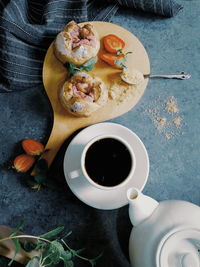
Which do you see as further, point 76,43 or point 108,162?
point 76,43

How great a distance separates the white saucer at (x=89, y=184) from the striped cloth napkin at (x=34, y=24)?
0.82 feet

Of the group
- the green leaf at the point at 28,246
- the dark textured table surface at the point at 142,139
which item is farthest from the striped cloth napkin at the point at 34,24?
the green leaf at the point at 28,246

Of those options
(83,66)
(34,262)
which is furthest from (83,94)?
(34,262)

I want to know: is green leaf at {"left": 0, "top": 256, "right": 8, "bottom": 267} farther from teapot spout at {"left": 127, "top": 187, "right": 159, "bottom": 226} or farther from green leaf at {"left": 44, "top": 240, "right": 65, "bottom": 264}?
teapot spout at {"left": 127, "top": 187, "right": 159, "bottom": 226}

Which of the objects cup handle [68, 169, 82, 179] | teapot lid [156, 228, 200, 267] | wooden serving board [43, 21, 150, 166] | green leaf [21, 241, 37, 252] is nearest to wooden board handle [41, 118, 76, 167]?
wooden serving board [43, 21, 150, 166]

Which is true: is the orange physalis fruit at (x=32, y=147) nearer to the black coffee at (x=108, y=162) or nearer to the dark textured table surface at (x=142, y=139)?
the dark textured table surface at (x=142, y=139)

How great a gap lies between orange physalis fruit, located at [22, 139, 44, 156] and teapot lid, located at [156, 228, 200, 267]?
0.46 meters

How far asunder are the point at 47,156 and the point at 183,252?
49 cm

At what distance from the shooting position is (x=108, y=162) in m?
1.11

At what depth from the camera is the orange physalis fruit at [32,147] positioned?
1.21 m

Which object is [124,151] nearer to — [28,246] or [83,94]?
[83,94]

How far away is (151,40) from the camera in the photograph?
1316 millimetres

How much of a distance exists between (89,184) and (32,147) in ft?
0.69

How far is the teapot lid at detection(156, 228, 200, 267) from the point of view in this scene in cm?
94
